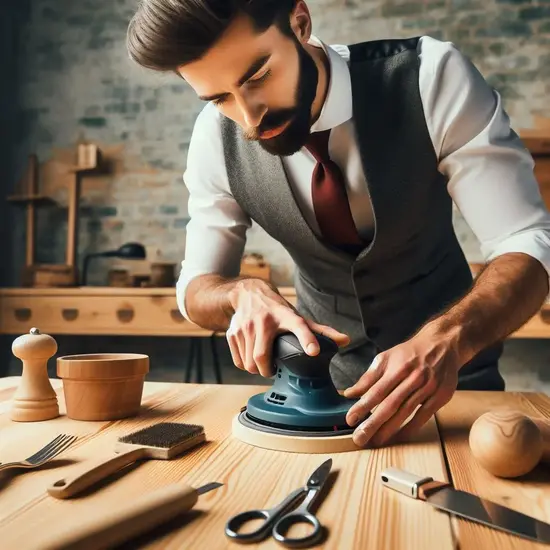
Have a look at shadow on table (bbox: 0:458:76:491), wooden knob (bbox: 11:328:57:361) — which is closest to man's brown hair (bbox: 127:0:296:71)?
wooden knob (bbox: 11:328:57:361)

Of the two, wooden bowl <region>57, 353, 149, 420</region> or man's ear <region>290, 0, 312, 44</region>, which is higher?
man's ear <region>290, 0, 312, 44</region>

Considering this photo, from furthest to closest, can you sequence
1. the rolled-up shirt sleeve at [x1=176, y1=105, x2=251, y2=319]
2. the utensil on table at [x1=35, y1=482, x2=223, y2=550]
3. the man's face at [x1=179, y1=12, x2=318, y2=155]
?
1. the rolled-up shirt sleeve at [x1=176, y1=105, x2=251, y2=319]
2. the man's face at [x1=179, y1=12, x2=318, y2=155]
3. the utensil on table at [x1=35, y1=482, x2=223, y2=550]

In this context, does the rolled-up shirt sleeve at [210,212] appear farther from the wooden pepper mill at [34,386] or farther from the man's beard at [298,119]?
the wooden pepper mill at [34,386]

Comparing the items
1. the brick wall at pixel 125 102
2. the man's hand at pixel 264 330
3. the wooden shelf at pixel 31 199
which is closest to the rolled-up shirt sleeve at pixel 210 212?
the man's hand at pixel 264 330

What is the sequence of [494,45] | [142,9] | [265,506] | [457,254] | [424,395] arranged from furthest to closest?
1. [494,45]
2. [457,254]
3. [142,9]
4. [424,395]
5. [265,506]

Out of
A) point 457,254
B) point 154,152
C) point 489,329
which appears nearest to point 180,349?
point 154,152

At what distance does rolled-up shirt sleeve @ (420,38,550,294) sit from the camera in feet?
4.50

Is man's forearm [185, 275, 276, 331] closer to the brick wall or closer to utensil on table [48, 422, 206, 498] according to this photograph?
utensil on table [48, 422, 206, 498]

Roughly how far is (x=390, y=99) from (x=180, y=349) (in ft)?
8.75

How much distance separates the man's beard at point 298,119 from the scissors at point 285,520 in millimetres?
921

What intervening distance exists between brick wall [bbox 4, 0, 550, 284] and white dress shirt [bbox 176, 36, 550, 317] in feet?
7.12

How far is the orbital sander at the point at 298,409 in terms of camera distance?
0.89m

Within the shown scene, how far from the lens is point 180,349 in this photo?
3.86 m

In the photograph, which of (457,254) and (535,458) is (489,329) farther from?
(457,254)
